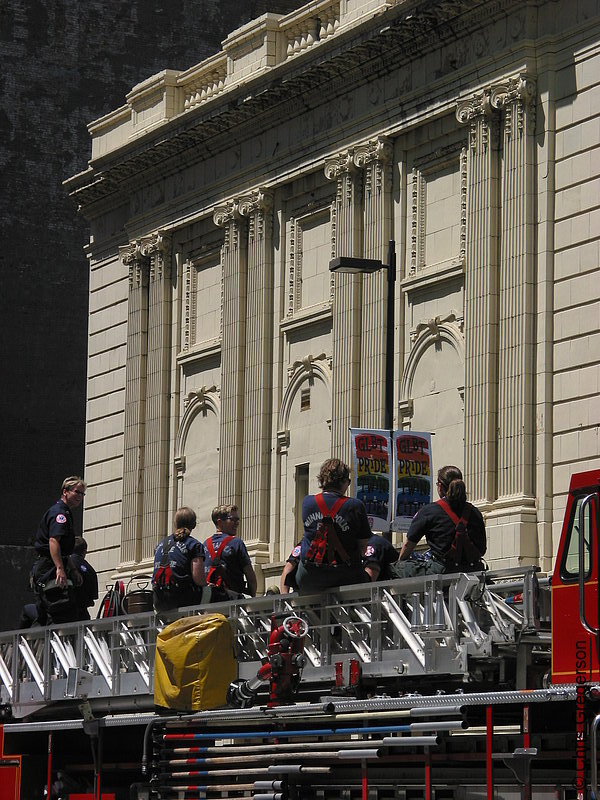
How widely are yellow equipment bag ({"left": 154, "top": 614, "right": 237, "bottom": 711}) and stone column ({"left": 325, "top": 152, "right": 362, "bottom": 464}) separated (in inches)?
681

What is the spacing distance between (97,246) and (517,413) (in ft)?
55.4

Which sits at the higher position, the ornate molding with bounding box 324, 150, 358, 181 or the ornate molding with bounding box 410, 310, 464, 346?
the ornate molding with bounding box 324, 150, 358, 181

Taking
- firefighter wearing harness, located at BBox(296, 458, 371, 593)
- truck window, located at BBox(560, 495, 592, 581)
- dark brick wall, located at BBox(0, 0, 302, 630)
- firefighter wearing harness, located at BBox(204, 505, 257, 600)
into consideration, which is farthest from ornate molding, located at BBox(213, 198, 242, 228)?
truck window, located at BBox(560, 495, 592, 581)

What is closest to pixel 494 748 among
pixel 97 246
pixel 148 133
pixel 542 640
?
pixel 542 640

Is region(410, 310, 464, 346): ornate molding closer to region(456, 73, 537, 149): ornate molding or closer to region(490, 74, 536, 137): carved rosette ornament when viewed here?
region(456, 73, 537, 149): ornate molding

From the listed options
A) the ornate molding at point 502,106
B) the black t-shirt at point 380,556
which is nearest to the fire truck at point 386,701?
the black t-shirt at point 380,556

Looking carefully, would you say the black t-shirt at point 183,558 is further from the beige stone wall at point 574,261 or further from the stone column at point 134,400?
the stone column at point 134,400

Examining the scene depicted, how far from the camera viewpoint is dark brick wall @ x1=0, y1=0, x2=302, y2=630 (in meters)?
50.9

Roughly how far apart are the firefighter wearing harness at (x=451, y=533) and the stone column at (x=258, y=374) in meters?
20.7

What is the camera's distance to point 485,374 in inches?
1204

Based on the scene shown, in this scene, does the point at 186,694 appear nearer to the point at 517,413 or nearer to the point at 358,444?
the point at 358,444

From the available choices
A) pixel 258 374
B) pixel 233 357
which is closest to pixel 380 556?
pixel 258 374

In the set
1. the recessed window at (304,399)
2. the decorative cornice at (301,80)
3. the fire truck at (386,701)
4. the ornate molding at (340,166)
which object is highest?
the decorative cornice at (301,80)

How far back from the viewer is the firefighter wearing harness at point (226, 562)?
1936 cm
